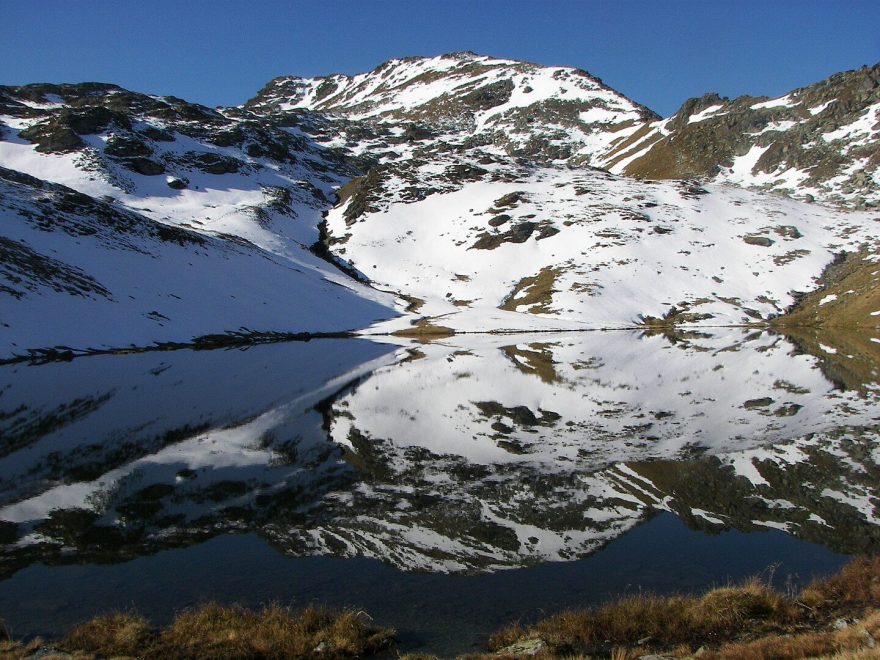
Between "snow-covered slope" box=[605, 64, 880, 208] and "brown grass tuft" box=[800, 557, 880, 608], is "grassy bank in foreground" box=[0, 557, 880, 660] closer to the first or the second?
"brown grass tuft" box=[800, 557, 880, 608]

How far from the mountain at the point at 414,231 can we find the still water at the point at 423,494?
37204 mm

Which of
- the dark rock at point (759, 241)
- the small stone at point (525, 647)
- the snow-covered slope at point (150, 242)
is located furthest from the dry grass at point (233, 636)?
the dark rock at point (759, 241)

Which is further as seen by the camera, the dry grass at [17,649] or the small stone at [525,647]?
the small stone at [525,647]

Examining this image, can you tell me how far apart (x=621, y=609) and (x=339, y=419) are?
19876 mm

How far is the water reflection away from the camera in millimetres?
16078

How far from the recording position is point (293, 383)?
40.2 m

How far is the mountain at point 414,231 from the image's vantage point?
74000 mm

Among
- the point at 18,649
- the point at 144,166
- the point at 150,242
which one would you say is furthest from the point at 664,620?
the point at 144,166

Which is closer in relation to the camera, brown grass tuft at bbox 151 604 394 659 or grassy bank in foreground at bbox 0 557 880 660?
grassy bank in foreground at bbox 0 557 880 660

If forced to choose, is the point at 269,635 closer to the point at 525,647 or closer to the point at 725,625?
the point at 525,647

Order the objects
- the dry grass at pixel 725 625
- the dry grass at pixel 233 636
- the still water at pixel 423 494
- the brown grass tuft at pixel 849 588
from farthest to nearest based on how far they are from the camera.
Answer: the still water at pixel 423 494 < the brown grass tuft at pixel 849 588 < the dry grass at pixel 233 636 < the dry grass at pixel 725 625

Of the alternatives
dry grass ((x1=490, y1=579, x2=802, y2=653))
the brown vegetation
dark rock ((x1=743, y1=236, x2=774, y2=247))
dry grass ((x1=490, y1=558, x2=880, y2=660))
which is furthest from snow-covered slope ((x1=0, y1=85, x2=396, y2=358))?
dark rock ((x1=743, y1=236, x2=774, y2=247))

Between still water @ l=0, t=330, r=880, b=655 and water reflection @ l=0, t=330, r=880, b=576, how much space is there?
0.12 m

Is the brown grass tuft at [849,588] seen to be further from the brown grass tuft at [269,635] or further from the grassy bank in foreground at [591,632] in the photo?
the brown grass tuft at [269,635]
